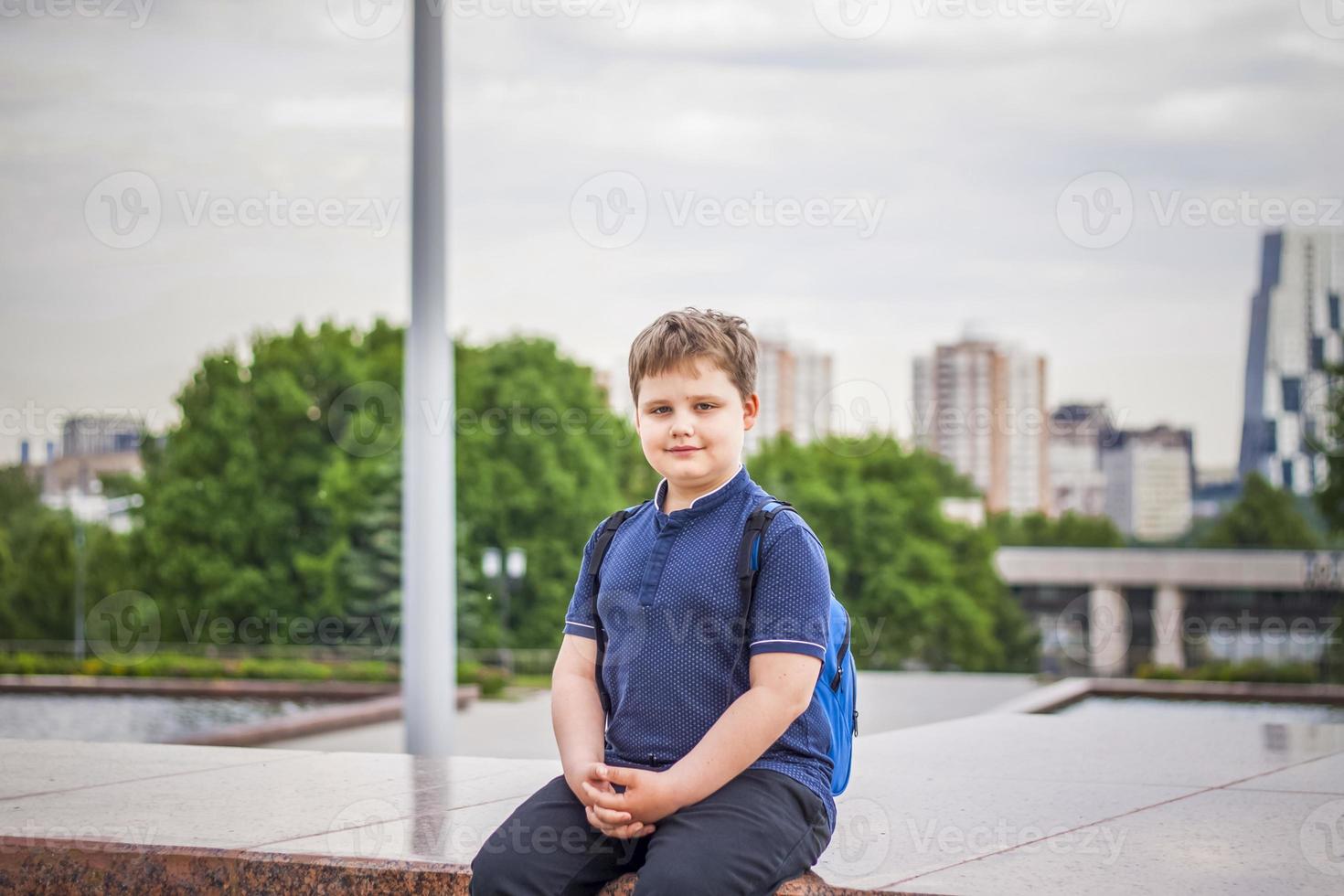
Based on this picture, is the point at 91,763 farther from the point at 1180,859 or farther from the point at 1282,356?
the point at 1282,356

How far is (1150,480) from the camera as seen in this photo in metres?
57.7

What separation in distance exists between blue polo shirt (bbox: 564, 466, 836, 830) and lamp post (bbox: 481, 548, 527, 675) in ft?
109

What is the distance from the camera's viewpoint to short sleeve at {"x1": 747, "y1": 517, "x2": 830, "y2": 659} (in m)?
2.77

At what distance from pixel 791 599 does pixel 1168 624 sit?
44.5m

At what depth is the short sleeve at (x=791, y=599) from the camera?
277cm

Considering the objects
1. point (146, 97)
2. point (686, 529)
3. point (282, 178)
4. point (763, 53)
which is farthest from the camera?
point (763, 53)

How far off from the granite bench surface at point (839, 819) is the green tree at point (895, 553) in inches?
1346

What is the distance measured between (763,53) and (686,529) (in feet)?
150

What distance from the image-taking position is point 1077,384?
52594 millimetres

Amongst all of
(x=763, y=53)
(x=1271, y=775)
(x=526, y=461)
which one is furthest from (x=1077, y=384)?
(x=1271, y=775)

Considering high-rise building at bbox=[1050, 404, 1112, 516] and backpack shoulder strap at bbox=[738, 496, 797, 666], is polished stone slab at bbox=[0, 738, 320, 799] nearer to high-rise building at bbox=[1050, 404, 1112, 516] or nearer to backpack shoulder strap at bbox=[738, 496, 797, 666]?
backpack shoulder strap at bbox=[738, 496, 797, 666]

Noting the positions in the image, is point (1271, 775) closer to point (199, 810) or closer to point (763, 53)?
point (199, 810)

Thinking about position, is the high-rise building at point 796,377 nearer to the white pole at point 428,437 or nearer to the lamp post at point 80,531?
the lamp post at point 80,531

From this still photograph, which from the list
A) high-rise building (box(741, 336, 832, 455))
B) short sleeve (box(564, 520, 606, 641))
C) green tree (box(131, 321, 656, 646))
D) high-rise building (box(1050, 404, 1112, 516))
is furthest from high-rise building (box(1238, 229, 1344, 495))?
short sleeve (box(564, 520, 606, 641))
